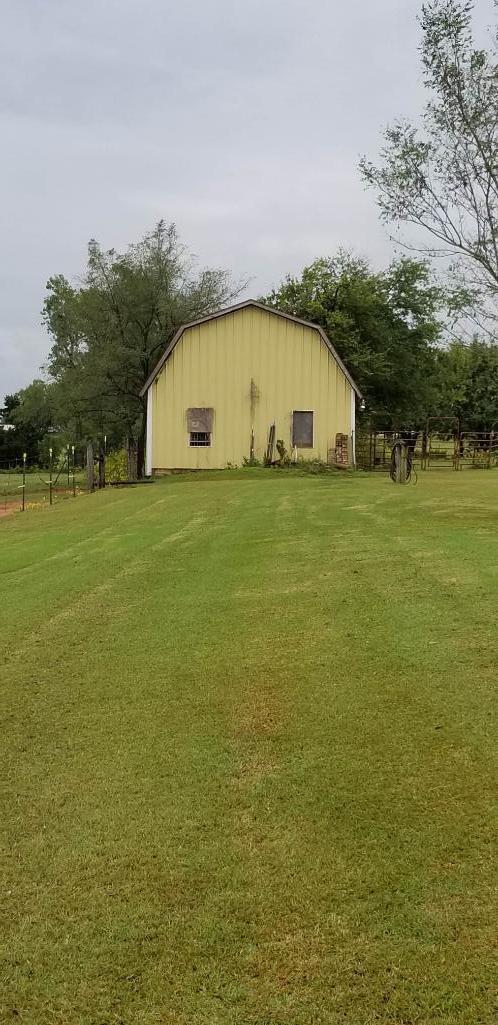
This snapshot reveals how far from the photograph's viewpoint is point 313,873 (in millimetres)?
3102

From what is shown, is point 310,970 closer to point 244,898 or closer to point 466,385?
point 244,898

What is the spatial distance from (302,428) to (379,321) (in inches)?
504

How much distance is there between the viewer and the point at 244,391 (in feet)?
96.2

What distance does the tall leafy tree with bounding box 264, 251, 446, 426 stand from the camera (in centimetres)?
3753

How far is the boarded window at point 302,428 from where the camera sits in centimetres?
2958

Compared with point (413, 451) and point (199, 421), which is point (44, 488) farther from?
point (413, 451)

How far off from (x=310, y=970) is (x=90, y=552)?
31.3 ft

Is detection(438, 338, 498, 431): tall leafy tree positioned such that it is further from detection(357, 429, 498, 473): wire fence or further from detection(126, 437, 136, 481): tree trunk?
detection(126, 437, 136, 481): tree trunk

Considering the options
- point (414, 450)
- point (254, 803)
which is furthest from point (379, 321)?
point (254, 803)

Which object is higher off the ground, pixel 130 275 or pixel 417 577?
pixel 130 275

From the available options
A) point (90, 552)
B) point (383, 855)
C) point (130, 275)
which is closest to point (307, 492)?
point (90, 552)

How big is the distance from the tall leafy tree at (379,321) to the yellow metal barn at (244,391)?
7757mm

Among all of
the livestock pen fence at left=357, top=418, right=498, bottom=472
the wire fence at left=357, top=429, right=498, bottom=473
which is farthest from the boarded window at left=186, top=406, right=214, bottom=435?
the wire fence at left=357, top=429, right=498, bottom=473

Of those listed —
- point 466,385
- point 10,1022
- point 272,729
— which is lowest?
point 10,1022
